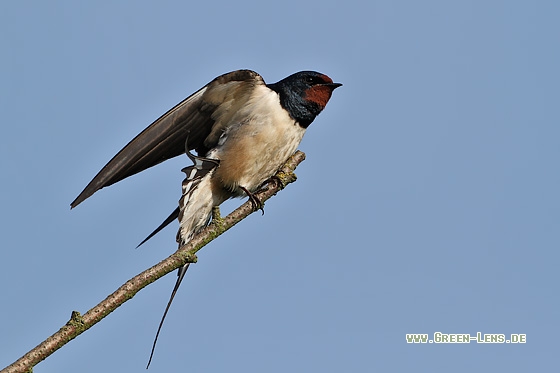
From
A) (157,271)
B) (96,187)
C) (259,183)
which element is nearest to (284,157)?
(259,183)

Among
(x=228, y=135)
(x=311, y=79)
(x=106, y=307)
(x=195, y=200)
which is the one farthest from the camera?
(x=311, y=79)

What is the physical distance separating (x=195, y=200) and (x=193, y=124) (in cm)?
58

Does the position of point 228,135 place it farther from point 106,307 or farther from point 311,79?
point 106,307

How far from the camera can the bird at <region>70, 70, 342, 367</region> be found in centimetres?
507

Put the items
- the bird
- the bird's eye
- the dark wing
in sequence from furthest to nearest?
the bird's eye → the bird → the dark wing

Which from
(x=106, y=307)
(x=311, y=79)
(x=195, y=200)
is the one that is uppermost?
(x=311, y=79)

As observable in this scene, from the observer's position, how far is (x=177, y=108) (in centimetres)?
531

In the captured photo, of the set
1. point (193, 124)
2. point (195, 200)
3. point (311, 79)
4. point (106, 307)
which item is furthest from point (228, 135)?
point (106, 307)

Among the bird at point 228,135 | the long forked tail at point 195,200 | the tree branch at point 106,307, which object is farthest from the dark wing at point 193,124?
the tree branch at point 106,307

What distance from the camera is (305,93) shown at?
5445 mm

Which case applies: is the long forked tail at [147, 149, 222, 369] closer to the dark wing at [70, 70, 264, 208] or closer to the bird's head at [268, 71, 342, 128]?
the dark wing at [70, 70, 264, 208]

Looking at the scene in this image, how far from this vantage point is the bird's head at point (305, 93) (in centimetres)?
→ 536

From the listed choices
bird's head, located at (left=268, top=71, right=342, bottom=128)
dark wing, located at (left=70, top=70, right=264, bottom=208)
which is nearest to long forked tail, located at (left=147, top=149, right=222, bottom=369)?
dark wing, located at (left=70, top=70, right=264, bottom=208)

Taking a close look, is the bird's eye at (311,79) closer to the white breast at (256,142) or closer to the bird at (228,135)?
the bird at (228,135)
